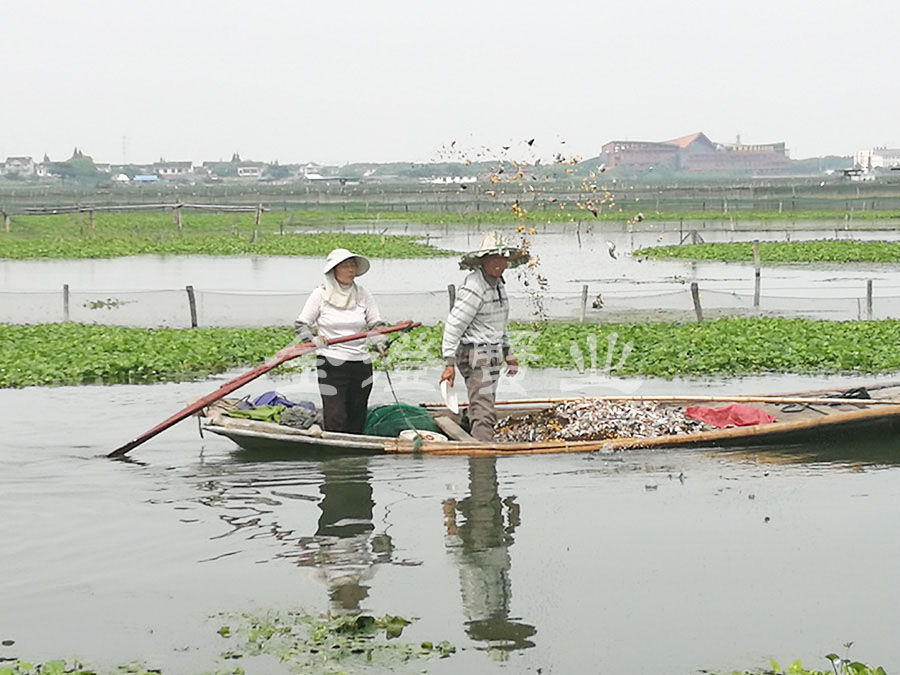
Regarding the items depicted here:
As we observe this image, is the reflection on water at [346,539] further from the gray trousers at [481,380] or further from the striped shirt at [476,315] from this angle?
the striped shirt at [476,315]

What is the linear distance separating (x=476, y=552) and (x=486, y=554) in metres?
0.08

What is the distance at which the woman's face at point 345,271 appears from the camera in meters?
10.6

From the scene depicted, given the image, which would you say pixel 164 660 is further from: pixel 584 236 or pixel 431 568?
pixel 584 236

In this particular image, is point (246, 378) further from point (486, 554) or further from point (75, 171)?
point (75, 171)

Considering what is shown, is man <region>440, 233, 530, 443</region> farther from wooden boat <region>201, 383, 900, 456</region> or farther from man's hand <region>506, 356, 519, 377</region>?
wooden boat <region>201, 383, 900, 456</region>

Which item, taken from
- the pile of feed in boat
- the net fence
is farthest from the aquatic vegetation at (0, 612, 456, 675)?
the net fence

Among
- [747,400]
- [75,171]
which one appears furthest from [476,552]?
[75,171]

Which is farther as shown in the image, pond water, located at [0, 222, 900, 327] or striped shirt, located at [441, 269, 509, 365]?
pond water, located at [0, 222, 900, 327]

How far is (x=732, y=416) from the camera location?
37.1 feet

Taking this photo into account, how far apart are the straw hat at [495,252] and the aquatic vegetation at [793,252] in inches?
1147

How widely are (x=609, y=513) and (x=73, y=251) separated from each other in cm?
3954

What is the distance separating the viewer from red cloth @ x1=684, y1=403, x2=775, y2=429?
11.2 meters

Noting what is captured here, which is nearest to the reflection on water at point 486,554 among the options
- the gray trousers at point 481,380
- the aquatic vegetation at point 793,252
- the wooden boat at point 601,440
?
the gray trousers at point 481,380

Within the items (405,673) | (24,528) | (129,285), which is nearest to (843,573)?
(405,673)
